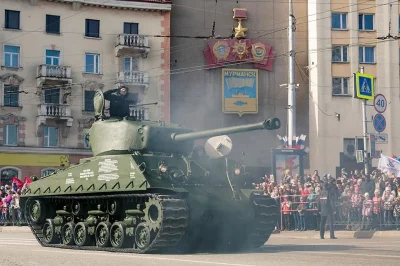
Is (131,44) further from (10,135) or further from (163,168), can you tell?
(163,168)

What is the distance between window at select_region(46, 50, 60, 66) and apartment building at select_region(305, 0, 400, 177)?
54.4ft

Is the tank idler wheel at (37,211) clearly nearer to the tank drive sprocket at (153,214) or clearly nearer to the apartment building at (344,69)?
the tank drive sprocket at (153,214)

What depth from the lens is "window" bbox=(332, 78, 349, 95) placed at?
54906mm

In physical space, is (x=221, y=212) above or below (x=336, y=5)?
below

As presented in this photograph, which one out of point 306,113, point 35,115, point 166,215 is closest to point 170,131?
point 166,215

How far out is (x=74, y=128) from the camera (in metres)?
51.5

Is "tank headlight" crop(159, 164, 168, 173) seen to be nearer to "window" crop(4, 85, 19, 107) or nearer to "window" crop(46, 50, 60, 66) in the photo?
"window" crop(4, 85, 19, 107)

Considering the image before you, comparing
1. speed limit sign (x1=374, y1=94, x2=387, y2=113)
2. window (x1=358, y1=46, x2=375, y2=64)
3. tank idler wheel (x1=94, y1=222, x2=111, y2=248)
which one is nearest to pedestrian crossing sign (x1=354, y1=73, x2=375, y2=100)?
speed limit sign (x1=374, y1=94, x2=387, y2=113)

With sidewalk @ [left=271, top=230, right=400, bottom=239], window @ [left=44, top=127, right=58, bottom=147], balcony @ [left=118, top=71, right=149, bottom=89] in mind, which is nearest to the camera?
sidewalk @ [left=271, top=230, right=400, bottom=239]

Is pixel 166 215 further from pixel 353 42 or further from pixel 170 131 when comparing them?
pixel 353 42

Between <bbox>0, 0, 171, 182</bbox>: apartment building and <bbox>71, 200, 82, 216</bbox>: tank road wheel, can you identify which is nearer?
<bbox>71, 200, 82, 216</bbox>: tank road wheel

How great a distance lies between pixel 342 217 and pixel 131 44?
89.9ft

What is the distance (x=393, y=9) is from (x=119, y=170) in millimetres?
40645

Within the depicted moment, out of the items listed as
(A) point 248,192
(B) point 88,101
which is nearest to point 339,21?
(B) point 88,101
